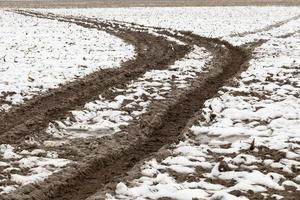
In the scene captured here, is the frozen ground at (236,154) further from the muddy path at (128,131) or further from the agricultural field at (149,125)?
the muddy path at (128,131)

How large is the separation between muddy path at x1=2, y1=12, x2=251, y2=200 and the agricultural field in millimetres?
26

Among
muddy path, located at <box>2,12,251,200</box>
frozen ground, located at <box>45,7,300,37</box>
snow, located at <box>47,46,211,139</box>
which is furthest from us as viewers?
frozen ground, located at <box>45,7,300,37</box>

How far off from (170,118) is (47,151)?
3501 mm

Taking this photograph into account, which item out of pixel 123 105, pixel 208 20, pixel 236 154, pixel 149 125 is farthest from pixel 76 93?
pixel 208 20

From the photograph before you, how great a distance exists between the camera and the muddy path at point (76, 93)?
1108 cm

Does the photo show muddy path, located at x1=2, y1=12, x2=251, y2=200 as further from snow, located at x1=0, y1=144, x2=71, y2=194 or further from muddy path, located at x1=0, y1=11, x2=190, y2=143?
snow, located at x1=0, y1=144, x2=71, y2=194

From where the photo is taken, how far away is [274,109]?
40.7 ft

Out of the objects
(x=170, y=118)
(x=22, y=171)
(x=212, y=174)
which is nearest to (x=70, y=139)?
(x=22, y=171)

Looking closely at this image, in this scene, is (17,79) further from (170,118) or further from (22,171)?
(22,171)

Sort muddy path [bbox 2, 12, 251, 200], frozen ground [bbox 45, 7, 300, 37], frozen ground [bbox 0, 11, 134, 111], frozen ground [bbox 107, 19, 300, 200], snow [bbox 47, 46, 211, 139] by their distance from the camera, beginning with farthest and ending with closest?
1. frozen ground [bbox 45, 7, 300, 37]
2. frozen ground [bbox 0, 11, 134, 111]
3. snow [bbox 47, 46, 211, 139]
4. muddy path [bbox 2, 12, 251, 200]
5. frozen ground [bbox 107, 19, 300, 200]

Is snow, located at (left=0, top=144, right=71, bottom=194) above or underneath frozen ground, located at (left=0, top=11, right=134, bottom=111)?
underneath

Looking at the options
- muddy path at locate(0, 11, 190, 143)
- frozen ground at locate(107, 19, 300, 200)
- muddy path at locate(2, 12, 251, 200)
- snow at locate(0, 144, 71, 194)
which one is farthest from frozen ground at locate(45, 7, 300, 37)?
snow at locate(0, 144, 71, 194)

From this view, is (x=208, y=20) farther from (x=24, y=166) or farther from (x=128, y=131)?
(x=24, y=166)

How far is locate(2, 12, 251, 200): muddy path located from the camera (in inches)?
309
